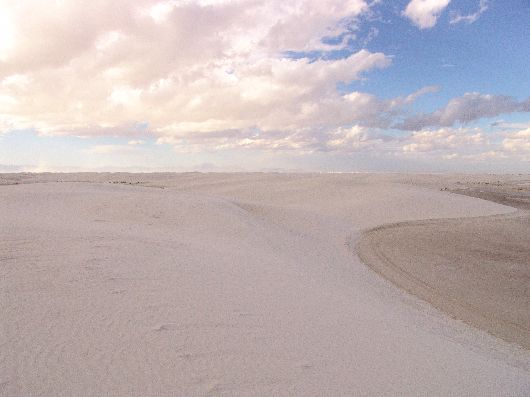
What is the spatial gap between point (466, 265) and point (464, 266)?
0.44 feet

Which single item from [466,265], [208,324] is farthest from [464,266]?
[208,324]

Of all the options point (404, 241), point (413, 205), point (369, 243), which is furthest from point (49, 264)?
point (413, 205)

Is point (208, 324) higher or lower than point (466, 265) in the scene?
higher

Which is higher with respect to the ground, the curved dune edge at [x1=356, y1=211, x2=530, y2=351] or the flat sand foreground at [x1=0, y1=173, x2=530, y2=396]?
the flat sand foreground at [x1=0, y1=173, x2=530, y2=396]

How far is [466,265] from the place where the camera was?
11.6 meters

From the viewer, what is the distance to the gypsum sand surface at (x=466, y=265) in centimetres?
849

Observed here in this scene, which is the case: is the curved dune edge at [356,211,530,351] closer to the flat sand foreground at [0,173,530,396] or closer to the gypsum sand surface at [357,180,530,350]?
the gypsum sand surface at [357,180,530,350]

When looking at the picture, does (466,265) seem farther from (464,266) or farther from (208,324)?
(208,324)

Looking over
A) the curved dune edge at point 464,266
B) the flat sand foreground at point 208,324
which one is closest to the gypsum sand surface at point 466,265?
the curved dune edge at point 464,266

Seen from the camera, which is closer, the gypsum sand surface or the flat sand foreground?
the flat sand foreground

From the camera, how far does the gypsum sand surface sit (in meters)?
8.49

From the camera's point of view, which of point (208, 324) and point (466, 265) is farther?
point (466, 265)

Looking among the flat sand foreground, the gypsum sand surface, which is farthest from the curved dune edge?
the flat sand foreground

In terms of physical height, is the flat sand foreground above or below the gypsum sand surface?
above
